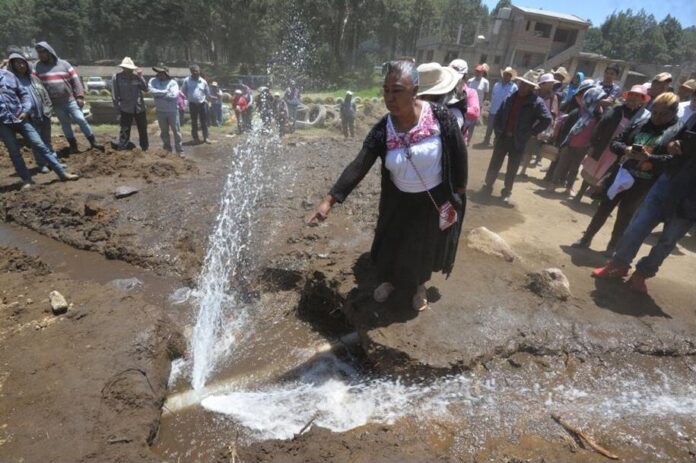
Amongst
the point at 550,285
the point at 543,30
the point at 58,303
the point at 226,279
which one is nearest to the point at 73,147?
the point at 58,303

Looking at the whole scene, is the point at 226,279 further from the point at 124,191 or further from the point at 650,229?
the point at 650,229

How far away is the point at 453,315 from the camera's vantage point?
3.24 meters

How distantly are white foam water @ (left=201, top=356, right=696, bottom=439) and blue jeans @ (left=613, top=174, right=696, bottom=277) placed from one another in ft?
3.94

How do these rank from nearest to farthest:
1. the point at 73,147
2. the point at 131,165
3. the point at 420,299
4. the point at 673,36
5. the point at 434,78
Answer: the point at 420,299
the point at 434,78
the point at 131,165
the point at 73,147
the point at 673,36

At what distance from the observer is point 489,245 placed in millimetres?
4316

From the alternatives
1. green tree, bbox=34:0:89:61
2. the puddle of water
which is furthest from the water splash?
green tree, bbox=34:0:89:61

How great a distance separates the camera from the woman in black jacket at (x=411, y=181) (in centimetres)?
257

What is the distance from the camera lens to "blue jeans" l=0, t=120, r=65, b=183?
5.51 meters

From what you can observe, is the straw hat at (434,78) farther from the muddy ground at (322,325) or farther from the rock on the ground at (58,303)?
the rock on the ground at (58,303)

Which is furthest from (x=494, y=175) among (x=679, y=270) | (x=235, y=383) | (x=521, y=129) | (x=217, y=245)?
(x=235, y=383)

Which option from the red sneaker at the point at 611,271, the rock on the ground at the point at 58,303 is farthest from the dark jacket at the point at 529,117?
the rock on the ground at the point at 58,303

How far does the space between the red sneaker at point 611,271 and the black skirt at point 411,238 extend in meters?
2.06

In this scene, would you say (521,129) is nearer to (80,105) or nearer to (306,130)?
(80,105)

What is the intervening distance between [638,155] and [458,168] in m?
2.28
